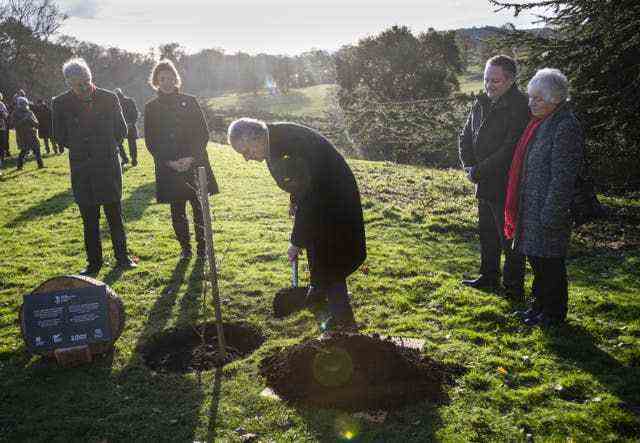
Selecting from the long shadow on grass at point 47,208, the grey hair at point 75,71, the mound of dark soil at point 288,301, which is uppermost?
the grey hair at point 75,71

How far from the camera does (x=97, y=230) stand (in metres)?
7.01

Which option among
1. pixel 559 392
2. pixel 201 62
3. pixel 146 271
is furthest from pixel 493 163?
pixel 201 62

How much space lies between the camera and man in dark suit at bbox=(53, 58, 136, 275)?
6.50 m

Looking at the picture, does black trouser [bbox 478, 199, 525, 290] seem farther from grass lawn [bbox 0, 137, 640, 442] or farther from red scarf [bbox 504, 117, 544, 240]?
red scarf [bbox 504, 117, 544, 240]

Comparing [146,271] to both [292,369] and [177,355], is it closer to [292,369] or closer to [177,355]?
[177,355]

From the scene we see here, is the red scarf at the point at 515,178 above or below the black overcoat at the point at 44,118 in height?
below

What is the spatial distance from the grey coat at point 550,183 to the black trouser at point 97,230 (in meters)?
5.15

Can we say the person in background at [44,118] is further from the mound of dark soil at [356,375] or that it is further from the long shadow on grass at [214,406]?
the mound of dark soil at [356,375]

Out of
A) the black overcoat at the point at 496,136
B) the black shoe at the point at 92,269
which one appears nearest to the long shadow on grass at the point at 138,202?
the black shoe at the point at 92,269

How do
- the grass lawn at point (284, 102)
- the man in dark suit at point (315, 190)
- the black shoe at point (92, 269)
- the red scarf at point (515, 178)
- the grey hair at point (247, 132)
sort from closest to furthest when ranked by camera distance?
the grey hair at point (247, 132)
the man in dark suit at point (315, 190)
the red scarf at point (515, 178)
the black shoe at point (92, 269)
the grass lawn at point (284, 102)

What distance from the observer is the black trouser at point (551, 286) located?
16.1 feet

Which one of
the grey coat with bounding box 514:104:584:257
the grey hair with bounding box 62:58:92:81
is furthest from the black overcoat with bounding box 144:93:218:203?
the grey coat with bounding box 514:104:584:257

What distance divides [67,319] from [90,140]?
270cm

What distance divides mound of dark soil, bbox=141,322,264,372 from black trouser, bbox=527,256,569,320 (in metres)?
2.82
